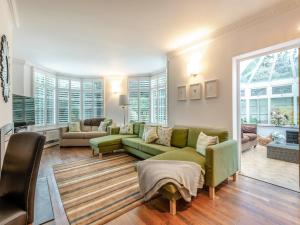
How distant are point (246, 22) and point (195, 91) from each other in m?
1.49

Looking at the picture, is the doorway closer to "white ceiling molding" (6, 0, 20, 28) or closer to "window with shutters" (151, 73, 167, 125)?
"window with shutters" (151, 73, 167, 125)

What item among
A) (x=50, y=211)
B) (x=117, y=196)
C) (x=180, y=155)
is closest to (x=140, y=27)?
(x=180, y=155)

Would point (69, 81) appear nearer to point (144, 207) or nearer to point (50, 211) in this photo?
point (50, 211)

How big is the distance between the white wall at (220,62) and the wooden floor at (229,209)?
111 cm

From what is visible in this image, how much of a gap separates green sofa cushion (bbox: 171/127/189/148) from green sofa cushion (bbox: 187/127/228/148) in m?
0.10

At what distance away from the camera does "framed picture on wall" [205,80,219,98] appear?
10.8ft

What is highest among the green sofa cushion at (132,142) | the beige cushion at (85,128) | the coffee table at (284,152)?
the beige cushion at (85,128)

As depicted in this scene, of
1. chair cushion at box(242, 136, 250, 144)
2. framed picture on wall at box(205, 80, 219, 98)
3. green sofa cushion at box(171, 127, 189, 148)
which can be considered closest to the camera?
framed picture on wall at box(205, 80, 219, 98)

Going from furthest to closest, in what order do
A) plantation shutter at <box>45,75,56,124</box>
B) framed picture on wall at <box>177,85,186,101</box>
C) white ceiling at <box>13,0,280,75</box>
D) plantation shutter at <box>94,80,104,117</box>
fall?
plantation shutter at <box>94,80,104,117</box>, plantation shutter at <box>45,75,56,124</box>, framed picture on wall at <box>177,85,186,101</box>, white ceiling at <box>13,0,280,75</box>

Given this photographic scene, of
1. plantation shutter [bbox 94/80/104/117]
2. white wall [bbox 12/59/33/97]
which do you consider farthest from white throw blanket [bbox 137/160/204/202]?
plantation shutter [bbox 94/80/104/117]

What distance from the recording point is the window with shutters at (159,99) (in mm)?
6145

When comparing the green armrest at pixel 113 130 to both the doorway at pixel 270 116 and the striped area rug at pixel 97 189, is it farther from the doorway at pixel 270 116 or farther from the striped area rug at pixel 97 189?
the doorway at pixel 270 116

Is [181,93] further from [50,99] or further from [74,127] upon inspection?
[50,99]

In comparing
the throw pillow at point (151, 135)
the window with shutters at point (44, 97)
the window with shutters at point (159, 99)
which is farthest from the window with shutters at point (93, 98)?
the throw pillow at point (151, 135)
